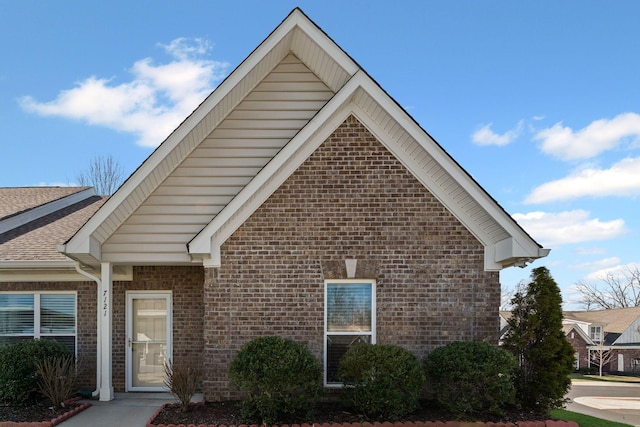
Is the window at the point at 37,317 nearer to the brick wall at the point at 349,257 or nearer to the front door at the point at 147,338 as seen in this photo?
the front door at the point at 147,338

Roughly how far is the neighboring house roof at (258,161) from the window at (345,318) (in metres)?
2.15

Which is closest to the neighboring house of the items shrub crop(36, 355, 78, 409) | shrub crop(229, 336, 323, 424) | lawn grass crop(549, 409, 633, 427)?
lawn grass crop(549, 409, 633, 427)

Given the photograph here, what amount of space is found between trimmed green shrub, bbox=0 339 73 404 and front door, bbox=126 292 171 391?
1.75 metres

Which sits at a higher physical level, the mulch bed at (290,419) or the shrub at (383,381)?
the shrub at (383,381)

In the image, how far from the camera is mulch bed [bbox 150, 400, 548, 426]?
25.6 feet

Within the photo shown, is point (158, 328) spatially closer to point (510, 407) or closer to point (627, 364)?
point (510, 407)

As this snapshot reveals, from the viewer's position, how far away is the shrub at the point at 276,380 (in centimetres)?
750

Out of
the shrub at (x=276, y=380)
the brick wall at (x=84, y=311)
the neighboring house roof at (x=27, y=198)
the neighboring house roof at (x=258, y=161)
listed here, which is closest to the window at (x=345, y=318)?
the shrub at (x=276, y=380)

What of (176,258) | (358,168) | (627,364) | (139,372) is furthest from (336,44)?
(627,364)

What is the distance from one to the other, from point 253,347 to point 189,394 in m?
1.59

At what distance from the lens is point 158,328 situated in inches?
425

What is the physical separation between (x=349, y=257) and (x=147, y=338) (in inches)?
203

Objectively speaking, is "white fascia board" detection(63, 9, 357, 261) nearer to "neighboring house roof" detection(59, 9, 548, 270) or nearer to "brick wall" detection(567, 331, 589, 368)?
"neighboring house roof" detection(59, 9, 548, 270)

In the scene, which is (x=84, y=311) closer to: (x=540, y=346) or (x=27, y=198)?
(x=27, y=198)
